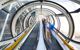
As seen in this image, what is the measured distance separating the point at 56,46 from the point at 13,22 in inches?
45.1

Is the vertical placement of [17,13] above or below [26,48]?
above

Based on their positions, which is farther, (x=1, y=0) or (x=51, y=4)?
(x=51, y=4)

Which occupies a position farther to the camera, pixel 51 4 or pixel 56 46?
pixel 56 46

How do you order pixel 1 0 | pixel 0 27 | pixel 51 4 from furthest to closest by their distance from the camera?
pixel 0 27 → pixel 51 4 → pixel 1 0

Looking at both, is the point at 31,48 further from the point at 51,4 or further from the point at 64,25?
the point at 64,25

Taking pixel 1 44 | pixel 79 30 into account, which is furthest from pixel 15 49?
pixel 79 30

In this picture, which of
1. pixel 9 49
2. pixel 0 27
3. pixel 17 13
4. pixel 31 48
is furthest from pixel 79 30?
pixel 9 49

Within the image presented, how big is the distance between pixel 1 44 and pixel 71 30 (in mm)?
1781

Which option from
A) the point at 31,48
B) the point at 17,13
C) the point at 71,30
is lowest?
the point at 31,48

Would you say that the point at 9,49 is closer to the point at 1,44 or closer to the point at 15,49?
the point at 15,49

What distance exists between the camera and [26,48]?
256 inches

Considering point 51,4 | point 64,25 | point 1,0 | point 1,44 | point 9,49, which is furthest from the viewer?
point 64,25

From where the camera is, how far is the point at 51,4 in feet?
18.8

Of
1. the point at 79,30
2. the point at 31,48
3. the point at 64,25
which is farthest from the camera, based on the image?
the point at 64,25
